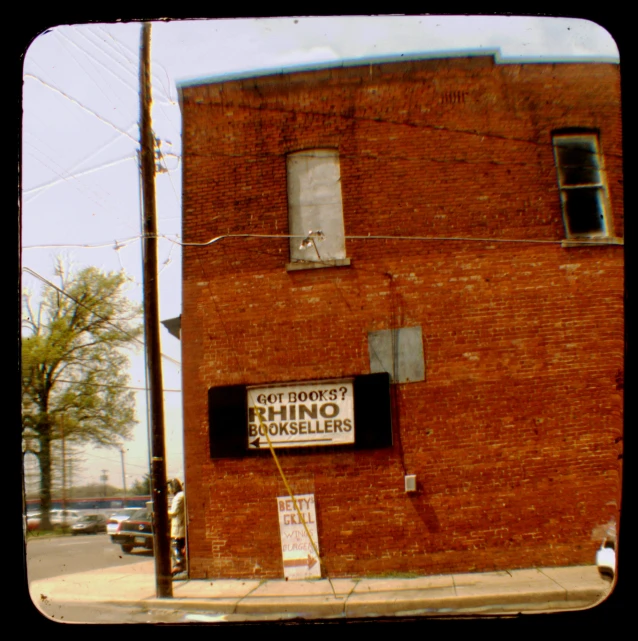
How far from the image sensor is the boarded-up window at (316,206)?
423cm

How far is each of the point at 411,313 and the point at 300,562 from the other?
2023 mm

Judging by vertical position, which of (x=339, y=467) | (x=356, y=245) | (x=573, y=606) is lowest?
(x=573, y=606)

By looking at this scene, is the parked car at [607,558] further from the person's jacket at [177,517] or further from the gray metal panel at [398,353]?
the person's jacket at [177,517]

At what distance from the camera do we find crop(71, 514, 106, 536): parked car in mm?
3312

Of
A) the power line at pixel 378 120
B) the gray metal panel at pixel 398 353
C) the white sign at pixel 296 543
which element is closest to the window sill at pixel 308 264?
the gray metal panel at pixel 398 353

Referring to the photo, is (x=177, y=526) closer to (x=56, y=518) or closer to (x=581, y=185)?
(x=56, y=518)

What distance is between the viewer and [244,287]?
13.6ft

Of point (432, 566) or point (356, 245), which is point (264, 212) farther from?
point (432, 566)

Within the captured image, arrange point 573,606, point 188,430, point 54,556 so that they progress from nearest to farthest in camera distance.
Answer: point 573,606 < point 54,556 < point 188,430

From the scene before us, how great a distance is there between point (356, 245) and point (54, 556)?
10.3 feet

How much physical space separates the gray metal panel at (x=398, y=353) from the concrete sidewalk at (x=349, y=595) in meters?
1.44

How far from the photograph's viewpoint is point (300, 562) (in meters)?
3.46

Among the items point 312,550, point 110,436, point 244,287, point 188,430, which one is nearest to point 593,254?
point 244,287

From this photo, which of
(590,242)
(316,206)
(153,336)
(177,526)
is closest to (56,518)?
(177,526)
